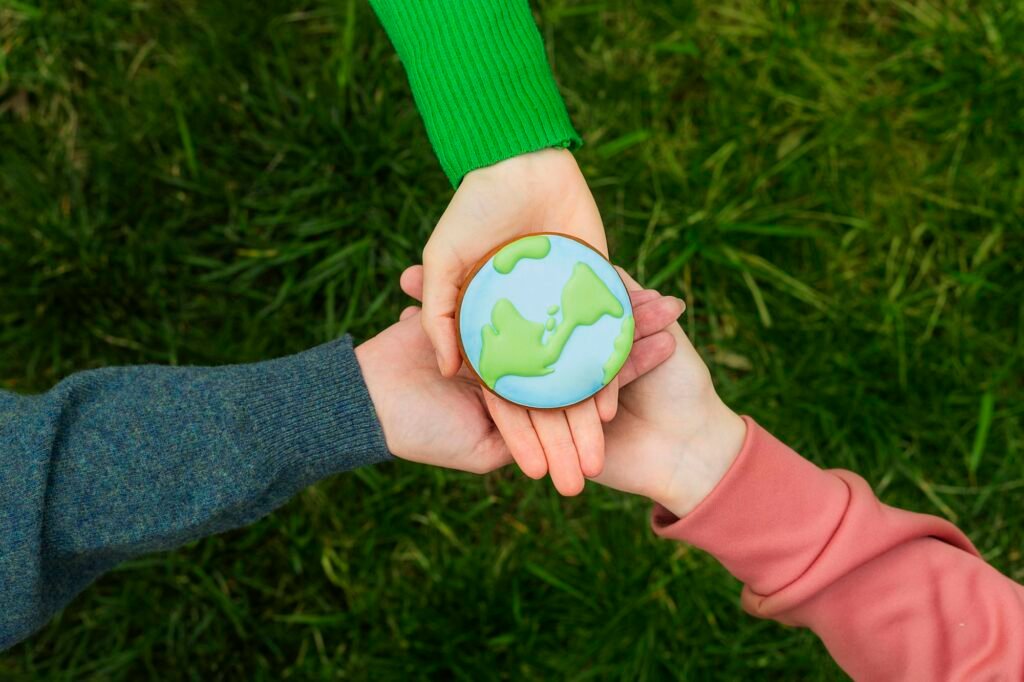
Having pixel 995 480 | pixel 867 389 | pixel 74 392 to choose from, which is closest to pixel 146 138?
pixel 74 392

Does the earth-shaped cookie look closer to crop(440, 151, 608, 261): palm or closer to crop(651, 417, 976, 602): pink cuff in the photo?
crop(440, 151, 608, 261): palm

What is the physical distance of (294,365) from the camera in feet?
5.81

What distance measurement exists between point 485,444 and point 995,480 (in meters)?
1.55

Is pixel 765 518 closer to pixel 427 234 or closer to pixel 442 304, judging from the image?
pixel 442 304

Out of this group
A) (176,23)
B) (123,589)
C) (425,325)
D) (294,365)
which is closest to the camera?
(425,325)

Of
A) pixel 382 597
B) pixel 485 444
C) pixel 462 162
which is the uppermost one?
pixel 462 162

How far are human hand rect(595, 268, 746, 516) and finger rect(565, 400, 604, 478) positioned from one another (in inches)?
4.4

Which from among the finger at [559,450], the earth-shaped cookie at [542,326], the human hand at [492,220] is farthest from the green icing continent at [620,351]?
the human hand at [492,220]

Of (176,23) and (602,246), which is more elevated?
(176,23)

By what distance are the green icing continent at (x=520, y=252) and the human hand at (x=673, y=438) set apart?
0.25 metres

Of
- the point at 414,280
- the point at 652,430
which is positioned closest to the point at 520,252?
the point at 414,280

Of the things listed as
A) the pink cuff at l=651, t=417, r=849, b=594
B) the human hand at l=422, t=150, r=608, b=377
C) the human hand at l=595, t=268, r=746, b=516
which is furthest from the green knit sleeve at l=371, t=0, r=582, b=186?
the pink cuff at l=651, t=417, r=849, b=594

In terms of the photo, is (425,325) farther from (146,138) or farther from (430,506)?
(146,138)

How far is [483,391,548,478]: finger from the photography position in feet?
5.28
